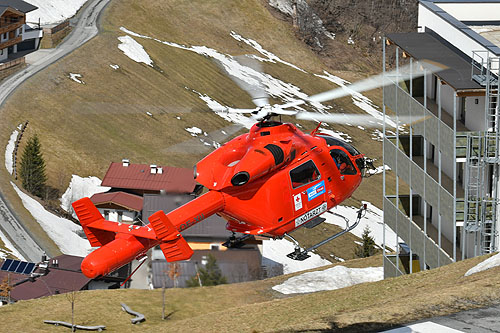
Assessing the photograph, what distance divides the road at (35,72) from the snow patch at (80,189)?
30.5 ft

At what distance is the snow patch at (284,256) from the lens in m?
78.2

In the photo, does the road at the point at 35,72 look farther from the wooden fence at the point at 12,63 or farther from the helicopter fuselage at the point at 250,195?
the helicopter fuselage at the point at 250,195

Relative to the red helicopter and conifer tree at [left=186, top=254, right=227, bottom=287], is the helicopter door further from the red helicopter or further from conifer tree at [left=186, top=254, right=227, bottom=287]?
conifer tree at [left=186, top=254, right=227, bottom=287]

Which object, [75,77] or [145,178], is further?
[75,77]

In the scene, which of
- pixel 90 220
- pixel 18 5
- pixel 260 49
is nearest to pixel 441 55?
pixel 90 220

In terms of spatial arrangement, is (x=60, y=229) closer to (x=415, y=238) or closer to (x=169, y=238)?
(x=415, y=238)

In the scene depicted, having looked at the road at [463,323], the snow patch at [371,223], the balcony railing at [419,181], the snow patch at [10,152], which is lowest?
the snow patch at [371,223]

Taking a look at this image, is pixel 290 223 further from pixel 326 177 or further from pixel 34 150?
pixel 34 150

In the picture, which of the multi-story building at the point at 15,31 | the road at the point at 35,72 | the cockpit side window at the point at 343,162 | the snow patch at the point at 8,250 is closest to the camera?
the cockpit side window at the point at 343,162

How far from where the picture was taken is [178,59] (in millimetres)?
138750

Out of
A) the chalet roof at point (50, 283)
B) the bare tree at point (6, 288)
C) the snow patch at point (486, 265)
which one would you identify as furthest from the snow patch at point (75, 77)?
the snow patch at point (486, 265)

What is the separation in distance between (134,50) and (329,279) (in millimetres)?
82884

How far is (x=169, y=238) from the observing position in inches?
1171

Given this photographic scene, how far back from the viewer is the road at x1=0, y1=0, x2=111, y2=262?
7441 centimetres
